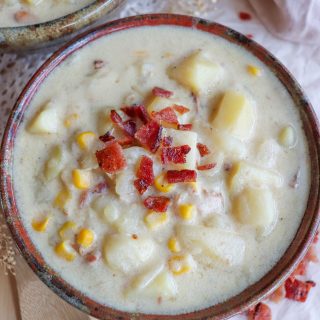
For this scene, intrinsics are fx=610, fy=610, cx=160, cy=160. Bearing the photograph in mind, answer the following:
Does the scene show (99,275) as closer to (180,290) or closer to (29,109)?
(180,290)

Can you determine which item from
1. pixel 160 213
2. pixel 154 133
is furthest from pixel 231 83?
pixel 160 213

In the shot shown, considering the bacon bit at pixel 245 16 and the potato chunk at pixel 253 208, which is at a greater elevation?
the bacon bit at pixel 245 16

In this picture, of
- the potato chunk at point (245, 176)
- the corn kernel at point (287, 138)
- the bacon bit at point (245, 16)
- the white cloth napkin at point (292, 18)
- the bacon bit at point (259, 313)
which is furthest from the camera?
the bacon bit at point (245, 16)

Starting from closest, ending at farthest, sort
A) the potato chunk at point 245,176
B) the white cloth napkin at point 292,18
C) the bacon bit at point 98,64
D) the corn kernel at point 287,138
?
the potato chunk at point 245,176 < the corn kernel at point 287,138 < the bacon bit at point 98,64 < the white cloth napkin at point 292,18

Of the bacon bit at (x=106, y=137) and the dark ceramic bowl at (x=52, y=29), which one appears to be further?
the dark ceramic bowl at (x=52, y=29)

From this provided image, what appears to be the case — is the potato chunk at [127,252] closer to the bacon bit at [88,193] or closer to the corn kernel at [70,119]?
the bacon bit at [88,193]

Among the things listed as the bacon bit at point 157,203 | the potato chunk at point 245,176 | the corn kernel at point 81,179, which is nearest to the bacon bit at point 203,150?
the potato chunk at point 245,176

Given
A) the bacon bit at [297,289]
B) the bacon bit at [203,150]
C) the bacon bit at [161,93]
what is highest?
the bacon bit at [161,93]

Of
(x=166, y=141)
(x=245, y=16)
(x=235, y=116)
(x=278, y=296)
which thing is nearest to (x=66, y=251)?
(x=166, y=141)

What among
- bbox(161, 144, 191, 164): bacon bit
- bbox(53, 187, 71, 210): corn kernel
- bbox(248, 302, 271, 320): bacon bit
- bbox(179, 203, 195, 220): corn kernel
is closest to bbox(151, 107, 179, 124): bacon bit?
bbox(161, 144, 191, 164): bacon bit
